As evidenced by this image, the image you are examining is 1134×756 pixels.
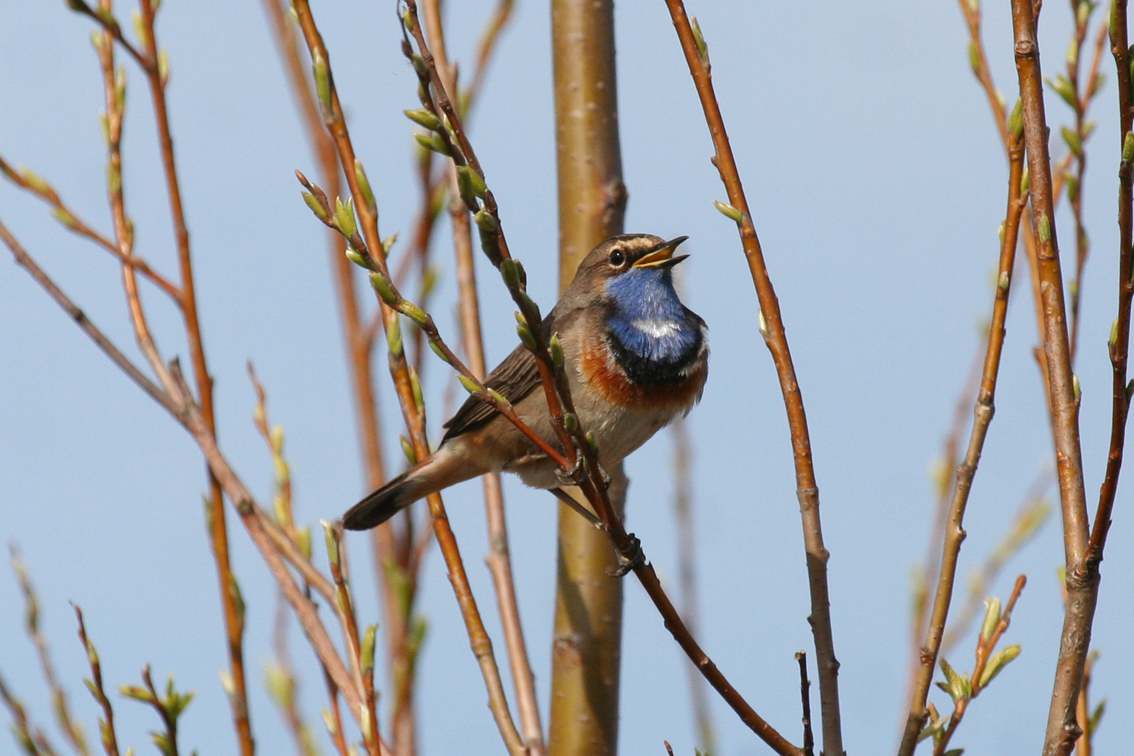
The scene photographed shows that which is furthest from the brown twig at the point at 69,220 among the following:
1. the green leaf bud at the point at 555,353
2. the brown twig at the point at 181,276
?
the green leaf bud at the point at 555,353

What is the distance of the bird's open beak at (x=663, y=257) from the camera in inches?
214

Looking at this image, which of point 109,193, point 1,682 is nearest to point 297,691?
point 1,682

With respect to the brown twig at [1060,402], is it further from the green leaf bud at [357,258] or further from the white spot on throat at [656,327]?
the white spot on throat at [656,327]

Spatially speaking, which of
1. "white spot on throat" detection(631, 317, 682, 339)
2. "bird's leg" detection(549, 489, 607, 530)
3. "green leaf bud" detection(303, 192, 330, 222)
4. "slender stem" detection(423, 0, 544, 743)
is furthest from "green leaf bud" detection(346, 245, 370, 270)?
"white spot on throat" detection(631, 317, 682, 339)

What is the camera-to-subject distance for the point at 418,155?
437cm

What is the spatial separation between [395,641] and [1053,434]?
71.7 inches

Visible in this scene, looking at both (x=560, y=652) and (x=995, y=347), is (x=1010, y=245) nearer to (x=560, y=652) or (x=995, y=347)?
(x=995, y=347)

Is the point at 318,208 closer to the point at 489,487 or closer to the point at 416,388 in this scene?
the point at 416,388

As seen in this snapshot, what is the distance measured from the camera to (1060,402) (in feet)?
9.09

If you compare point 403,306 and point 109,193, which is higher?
point 109,193

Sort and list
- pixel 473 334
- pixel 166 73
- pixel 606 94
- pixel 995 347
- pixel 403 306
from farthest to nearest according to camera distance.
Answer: pixel 606 94, pixel 473 334, pixel 166 73, pixel 995 347, pixel 403 306

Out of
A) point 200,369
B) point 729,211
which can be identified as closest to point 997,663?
point 729,211

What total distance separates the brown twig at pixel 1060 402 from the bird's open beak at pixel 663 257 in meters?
2.67

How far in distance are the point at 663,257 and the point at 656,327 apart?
319mm
